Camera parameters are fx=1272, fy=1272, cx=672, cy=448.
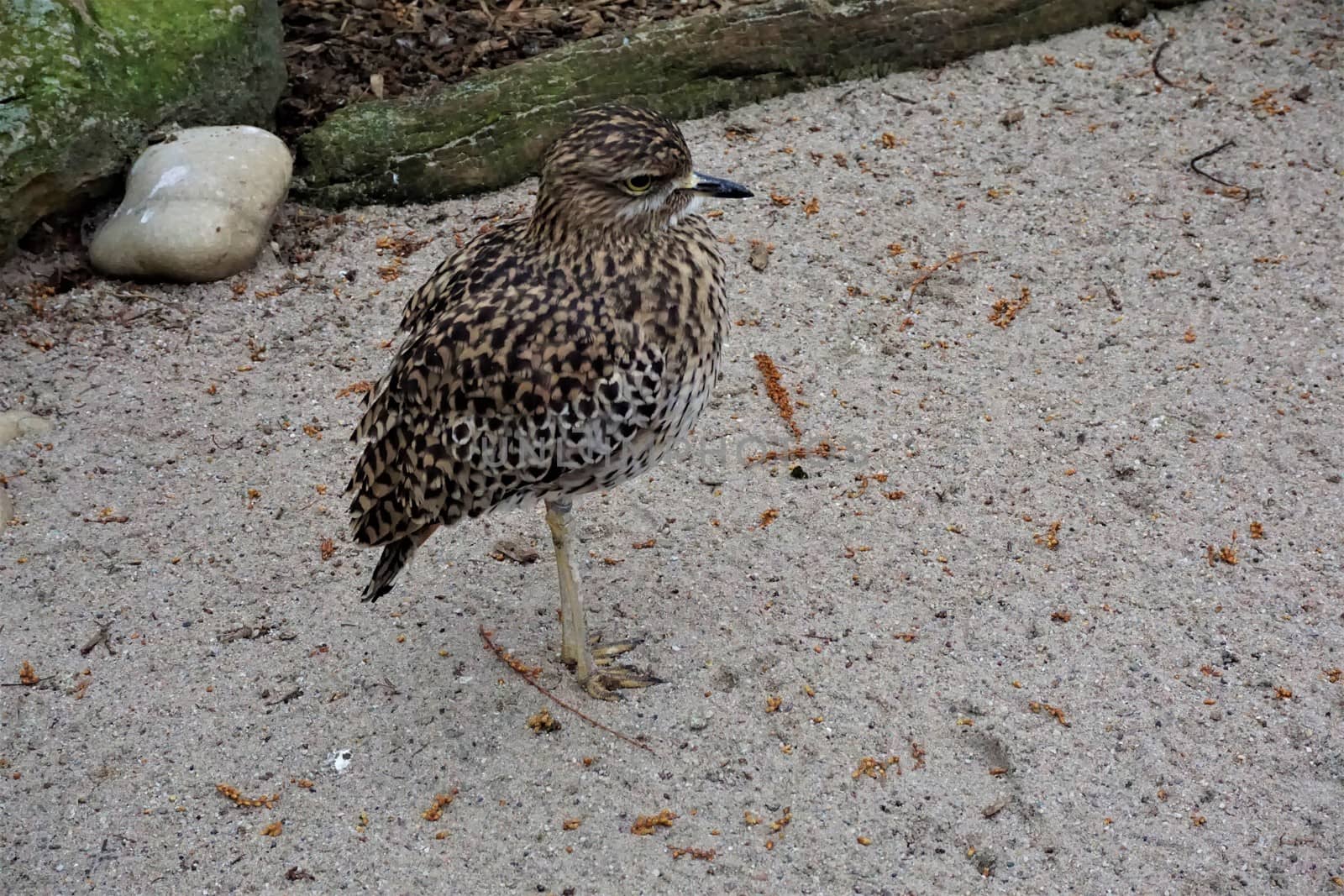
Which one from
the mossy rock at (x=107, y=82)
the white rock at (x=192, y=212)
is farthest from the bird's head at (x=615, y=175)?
the mossy rock at (x=107, y=82)

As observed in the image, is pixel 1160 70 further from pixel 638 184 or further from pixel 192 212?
pixel 192 212

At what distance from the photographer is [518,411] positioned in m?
3.30

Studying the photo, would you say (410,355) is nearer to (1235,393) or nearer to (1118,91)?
(1235,393)

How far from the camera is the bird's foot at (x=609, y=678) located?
3859mm

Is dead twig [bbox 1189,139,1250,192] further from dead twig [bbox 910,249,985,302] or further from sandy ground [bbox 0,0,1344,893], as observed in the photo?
dead twig [bbox 910,249,985,302]

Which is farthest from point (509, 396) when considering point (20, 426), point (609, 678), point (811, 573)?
point (20, 426)

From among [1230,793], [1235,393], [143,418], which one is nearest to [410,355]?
[143,418]

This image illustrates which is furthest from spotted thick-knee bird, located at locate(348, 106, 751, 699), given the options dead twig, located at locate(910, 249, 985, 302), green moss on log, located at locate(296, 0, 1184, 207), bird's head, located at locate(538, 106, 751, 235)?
green moss on log, located at locate(296, 0, 1184, 207)

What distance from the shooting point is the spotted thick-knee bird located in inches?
129

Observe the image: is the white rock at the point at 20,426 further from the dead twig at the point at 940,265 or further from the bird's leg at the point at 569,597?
the dead twig at the point at 940,265

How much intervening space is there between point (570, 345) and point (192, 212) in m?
2.66

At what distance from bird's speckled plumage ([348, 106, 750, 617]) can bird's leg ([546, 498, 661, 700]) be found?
218 mm

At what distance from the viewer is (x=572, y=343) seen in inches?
128

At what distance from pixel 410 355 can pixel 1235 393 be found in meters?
3.01
